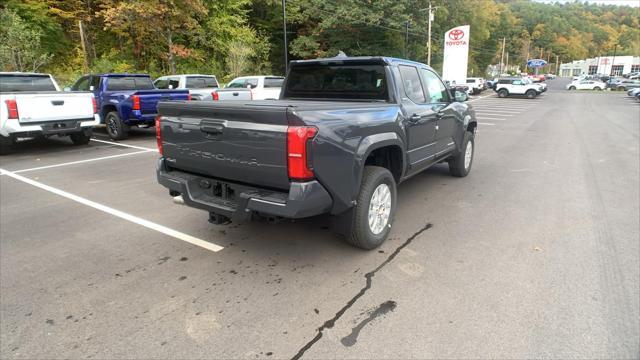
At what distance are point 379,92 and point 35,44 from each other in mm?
24965

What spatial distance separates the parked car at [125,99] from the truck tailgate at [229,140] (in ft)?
24.5

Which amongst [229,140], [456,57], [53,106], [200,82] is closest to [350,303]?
[229,140]

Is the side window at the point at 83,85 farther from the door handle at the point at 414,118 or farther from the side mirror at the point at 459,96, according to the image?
the door handle at the point at 414,118

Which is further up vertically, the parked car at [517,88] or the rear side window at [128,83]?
the rear side window at [128,83]

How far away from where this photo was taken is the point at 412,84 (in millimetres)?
5039

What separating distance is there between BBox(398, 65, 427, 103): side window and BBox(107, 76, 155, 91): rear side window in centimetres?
955

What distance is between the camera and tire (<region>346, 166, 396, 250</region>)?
3.72 m

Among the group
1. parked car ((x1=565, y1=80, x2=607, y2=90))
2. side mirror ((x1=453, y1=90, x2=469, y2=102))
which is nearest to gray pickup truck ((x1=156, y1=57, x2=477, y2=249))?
side mirror ((x1=453, y1=90, x2=469, y2=102))

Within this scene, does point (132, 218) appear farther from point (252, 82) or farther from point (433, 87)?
point (252, 82)

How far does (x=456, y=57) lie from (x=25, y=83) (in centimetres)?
3590

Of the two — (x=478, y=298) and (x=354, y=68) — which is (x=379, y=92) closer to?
(x=354, y=68)

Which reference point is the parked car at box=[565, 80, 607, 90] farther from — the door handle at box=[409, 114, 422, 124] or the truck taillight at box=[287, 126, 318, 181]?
the truck taillight at box=[287, 126, 318, 181]

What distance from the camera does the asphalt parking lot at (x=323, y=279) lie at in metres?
2.66

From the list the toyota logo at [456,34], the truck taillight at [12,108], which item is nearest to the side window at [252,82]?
the truck taillight at [12,108]
